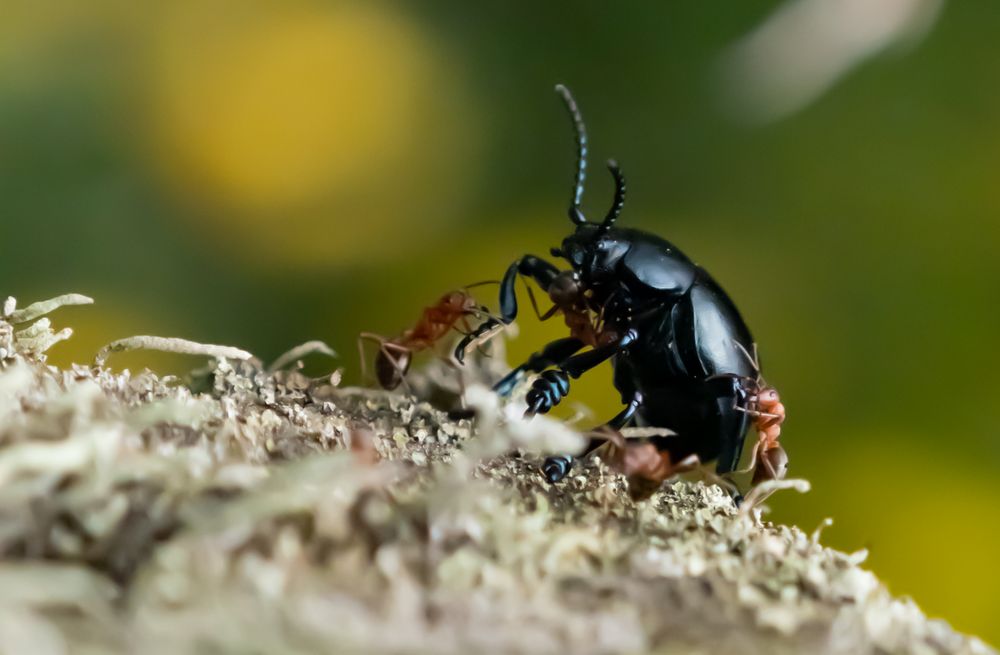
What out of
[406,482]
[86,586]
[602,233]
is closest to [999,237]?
[602,233]

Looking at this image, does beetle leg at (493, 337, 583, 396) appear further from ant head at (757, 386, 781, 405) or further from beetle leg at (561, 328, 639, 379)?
ant head at (757, 386, 781, 405)

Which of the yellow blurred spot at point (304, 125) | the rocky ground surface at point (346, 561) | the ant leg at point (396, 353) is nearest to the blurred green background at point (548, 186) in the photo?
the yellow blurred spot at point (304, 125)

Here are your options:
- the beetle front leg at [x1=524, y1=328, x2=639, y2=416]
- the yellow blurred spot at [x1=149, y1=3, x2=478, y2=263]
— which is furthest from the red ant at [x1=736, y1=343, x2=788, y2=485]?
the yellow blurred spot at [x1=149, y1=3, x2=478, y2=263]

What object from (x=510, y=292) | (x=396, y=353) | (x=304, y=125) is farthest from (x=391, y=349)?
(x=304, y=125)

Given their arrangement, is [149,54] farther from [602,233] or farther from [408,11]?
[602,233]

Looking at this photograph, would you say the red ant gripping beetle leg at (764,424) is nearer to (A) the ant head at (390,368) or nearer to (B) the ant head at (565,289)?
(B) the ant head at (565,289)
